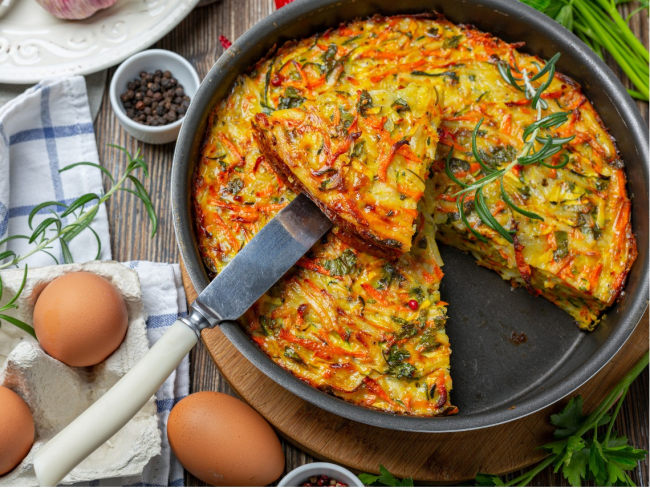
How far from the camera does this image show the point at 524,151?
3840 mm

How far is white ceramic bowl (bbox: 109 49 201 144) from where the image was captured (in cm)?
441

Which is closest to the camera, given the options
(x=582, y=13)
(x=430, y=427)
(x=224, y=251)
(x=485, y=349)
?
(x=430, y=427)

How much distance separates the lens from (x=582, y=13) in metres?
4.68

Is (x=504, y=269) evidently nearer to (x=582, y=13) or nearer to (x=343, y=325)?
(x=343, y=325)

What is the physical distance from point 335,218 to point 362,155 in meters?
0.40

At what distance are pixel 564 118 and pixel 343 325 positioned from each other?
1.81 meters

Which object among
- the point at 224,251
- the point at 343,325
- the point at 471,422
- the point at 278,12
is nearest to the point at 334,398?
the point at 343,325

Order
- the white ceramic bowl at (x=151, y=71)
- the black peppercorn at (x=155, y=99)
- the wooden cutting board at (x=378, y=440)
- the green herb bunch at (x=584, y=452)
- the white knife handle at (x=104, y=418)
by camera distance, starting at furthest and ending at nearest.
→ the black peppercorn at (x=155, y=99) → the white ceramic bowl at (x=151, y=71) → the wooden cutting board at (x=378, y=440) → the green herb bunch at (x=584, y=452) → the white knife handle at (x=104, y=418)

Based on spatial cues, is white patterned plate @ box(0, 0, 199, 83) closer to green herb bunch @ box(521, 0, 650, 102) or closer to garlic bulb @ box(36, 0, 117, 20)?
garlic bulb @ box(36, 0, 117, 20)

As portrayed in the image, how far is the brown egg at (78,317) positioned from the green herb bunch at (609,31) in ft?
12.1

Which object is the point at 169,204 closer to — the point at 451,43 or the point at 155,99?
the point at 155,99

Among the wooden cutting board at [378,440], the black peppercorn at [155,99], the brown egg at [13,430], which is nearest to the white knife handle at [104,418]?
the brown egg at [13,430]

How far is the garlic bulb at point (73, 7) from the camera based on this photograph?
456 centimetres

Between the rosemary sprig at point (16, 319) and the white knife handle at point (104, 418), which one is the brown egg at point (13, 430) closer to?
the rosemary sprig at point (16, 319)
